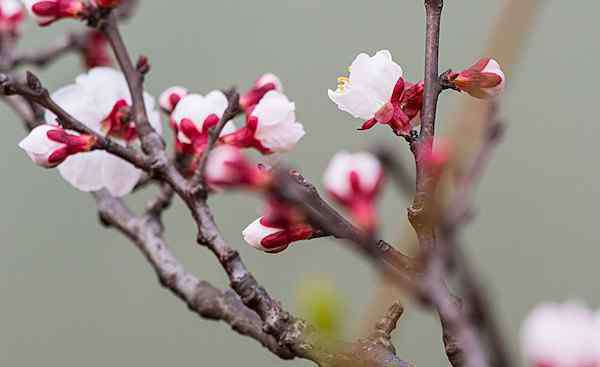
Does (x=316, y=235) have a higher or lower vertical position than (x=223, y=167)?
lower

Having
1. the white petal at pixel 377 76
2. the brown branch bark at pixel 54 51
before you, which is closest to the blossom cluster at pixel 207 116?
the white petal at pixel 377 76

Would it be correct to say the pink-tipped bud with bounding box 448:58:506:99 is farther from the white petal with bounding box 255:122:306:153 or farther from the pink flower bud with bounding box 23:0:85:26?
the pink flower bud with bounding box 23:0:85:26

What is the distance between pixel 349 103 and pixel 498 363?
0.28 meters

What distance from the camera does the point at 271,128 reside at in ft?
1.82

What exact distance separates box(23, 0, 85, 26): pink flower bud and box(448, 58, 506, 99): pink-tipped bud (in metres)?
0.27

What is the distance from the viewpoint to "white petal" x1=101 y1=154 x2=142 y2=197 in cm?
59

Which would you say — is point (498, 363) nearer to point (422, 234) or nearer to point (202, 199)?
A: point (422, 234)

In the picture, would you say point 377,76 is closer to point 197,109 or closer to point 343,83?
point 343,83

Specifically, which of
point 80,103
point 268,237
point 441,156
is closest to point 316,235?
point 268,237

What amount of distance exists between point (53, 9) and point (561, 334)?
47cm

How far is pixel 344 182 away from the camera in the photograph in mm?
276

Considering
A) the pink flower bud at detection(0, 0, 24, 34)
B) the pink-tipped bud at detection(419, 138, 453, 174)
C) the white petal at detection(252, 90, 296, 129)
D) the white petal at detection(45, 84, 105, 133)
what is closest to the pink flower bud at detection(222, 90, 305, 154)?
the white petal at detection(252, 90, 296, 129)

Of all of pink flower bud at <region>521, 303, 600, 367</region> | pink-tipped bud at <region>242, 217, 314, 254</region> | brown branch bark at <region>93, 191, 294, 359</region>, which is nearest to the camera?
pink flower bud at <region>521, 303, 600, 367</region>

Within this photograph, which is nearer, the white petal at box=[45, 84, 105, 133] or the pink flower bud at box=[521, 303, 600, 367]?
the pink flower bud at box=[521, 303, 600, 367]
